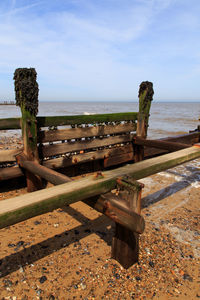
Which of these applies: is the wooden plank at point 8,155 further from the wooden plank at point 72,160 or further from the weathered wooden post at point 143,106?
the weathered wooden post at point 143,106

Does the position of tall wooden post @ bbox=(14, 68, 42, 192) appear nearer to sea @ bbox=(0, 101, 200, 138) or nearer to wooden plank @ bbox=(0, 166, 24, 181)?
wooden plank @ bbox=(0, 166, 24, 181)

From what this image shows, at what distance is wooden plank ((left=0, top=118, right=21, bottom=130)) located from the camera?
3.95 metres

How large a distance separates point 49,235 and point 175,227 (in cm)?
226

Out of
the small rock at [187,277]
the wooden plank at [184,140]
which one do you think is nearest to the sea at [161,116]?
the wooden plank at [184,140]

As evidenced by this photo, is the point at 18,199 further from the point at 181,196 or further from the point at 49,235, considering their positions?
the point at 181,196

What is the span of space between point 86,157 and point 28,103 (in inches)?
81.7

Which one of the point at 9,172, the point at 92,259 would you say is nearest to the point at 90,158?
the point at 9,172

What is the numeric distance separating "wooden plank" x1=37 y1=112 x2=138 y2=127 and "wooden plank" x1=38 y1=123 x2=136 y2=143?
0.16 meters

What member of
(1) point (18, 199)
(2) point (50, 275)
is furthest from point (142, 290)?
(1) point (18, 199)

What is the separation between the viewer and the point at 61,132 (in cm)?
473

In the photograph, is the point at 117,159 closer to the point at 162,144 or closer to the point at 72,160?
the point at 162,144

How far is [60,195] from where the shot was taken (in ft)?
6.36

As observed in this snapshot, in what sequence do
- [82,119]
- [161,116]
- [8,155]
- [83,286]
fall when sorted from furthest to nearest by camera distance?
1. [161,116]
2. [82,119]
3. [8,155]
4. [83,286]

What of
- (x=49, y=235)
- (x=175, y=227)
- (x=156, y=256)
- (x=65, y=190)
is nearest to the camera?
(x=65, y=190)
